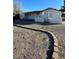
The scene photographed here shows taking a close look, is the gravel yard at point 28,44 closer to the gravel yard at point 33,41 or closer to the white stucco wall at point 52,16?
the gravel yard at point 33,41

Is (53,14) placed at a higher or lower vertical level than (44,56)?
higher

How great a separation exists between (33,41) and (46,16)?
265 mm

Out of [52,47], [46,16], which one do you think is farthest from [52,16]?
[52,47]

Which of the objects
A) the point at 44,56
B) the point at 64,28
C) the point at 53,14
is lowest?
the point at 44,56

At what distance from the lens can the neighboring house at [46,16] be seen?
61.8 inches

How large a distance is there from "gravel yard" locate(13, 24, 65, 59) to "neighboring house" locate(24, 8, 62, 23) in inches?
2.2

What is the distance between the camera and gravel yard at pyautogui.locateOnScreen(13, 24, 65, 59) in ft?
5.15

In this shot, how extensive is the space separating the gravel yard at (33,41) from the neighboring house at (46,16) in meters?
0.06

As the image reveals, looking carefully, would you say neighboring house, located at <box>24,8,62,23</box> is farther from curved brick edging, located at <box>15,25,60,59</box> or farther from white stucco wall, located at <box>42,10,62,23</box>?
curved brick edging, located at <box>15,25,60,59</box>

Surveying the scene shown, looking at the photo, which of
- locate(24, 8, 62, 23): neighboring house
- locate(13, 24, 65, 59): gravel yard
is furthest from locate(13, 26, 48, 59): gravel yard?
locate(24, 8, 62, 23): neighboring house
